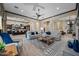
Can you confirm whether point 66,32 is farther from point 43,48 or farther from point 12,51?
point 12,51

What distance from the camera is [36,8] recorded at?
289 centimetres

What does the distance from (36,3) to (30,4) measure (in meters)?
0.14

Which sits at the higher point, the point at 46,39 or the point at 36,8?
the point at 36,8

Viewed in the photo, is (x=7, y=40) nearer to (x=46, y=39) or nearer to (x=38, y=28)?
(x=38, y=28)

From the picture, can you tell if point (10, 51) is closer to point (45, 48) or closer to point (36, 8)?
point (45, 48)

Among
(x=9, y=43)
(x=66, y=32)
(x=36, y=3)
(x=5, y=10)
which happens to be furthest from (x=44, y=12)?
(x=9, y=43)

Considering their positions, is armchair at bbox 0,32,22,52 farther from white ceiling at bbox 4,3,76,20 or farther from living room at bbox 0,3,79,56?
white ceiling at bbox 4,3,76,20

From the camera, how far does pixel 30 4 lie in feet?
9.45

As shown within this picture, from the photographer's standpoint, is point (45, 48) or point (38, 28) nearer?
point (45, 48)

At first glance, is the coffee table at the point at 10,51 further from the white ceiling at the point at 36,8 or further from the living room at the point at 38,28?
the white ceiling at the point at 36,8

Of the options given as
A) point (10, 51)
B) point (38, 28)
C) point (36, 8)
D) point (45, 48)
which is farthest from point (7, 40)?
point (36, 8)

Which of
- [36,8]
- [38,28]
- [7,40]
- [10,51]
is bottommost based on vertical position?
[10,51]

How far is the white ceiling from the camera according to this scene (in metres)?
2.85

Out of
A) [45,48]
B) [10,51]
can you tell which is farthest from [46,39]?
[10,51]
